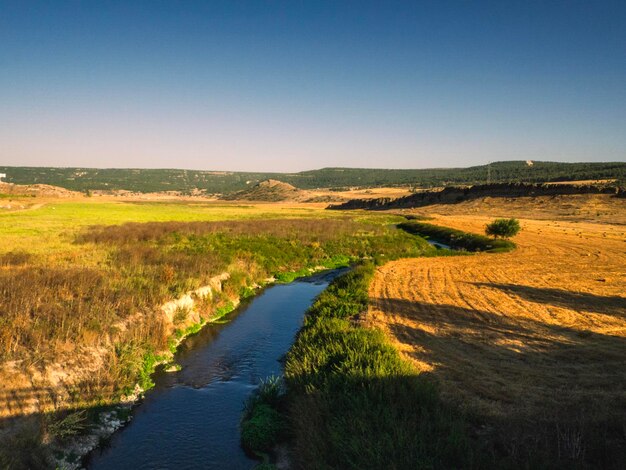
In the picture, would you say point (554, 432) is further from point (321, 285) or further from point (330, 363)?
point (321, 285)

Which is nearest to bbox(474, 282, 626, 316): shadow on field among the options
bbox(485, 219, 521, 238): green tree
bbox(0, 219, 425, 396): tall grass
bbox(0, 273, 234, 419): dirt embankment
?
bbox(0, 219, 425, 396): tall grass

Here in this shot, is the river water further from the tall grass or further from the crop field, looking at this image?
the crop field

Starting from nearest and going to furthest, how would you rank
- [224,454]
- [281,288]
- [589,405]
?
[589,405] < [224,454] < [281,288]

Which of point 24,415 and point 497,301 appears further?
point 497,301

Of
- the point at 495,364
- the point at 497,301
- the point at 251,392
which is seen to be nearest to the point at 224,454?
the point at 251,392

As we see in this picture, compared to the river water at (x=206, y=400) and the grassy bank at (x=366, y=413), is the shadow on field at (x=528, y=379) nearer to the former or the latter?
the grassy bank at (x=366, y=413)

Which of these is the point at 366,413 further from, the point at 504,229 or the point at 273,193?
the point at 273,193
